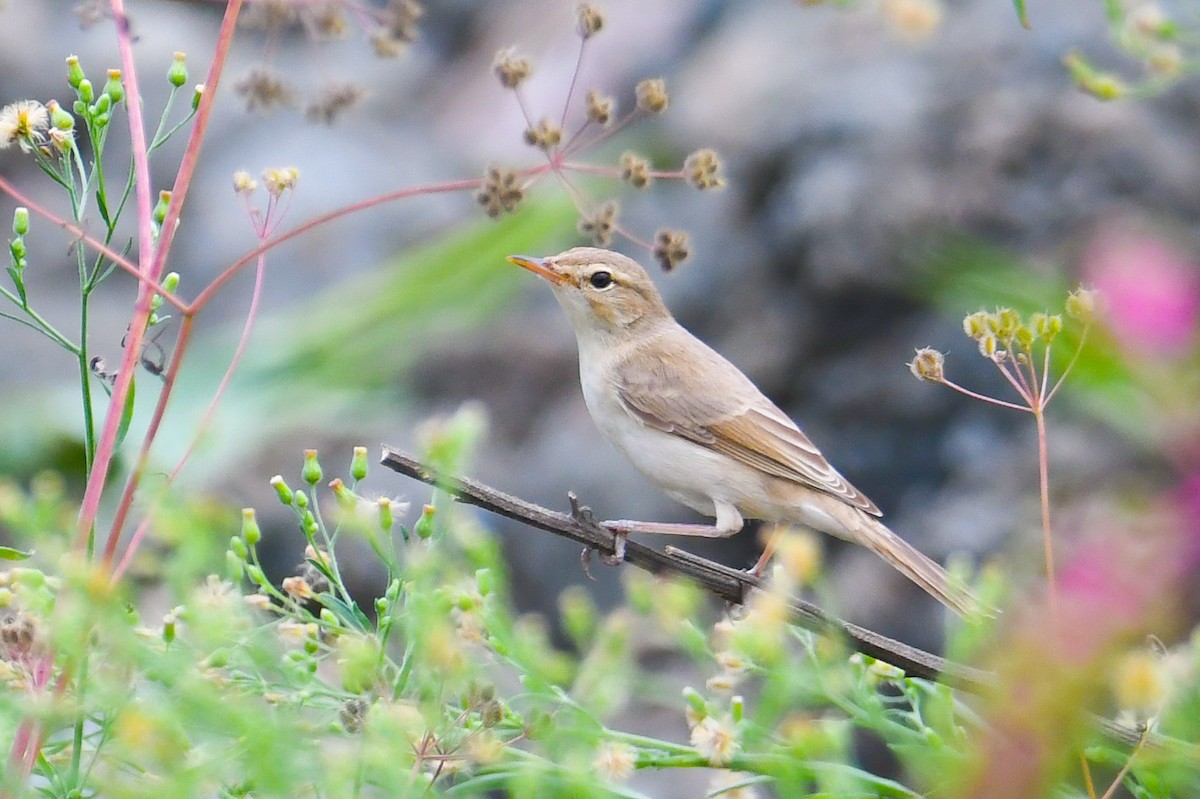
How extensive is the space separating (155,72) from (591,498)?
162 inches

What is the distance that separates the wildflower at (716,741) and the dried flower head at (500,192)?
623mm

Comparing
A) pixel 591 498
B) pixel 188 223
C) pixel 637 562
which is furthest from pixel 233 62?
pixel 637 562

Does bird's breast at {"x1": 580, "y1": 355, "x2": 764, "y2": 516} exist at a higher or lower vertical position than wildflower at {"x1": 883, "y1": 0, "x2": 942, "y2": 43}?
lower

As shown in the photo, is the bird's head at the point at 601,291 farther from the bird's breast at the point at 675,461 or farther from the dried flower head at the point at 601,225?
the dried flower head at the point at 601,225

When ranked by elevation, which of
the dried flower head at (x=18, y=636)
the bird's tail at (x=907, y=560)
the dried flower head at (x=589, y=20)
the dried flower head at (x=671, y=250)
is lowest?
the bird's tail at (x=907, y=560)

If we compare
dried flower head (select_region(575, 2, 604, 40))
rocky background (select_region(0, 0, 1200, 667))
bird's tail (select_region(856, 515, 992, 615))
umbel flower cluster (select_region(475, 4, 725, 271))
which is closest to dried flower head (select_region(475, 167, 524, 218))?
umbel flower cluster (select_region(475, 4, 725, 271))

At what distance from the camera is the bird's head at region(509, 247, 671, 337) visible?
3.19 metres

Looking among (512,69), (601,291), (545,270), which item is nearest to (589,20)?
(512,69)

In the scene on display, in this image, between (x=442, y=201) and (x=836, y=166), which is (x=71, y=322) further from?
(x=836, y=166)

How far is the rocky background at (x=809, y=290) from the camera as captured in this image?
15.2 feet

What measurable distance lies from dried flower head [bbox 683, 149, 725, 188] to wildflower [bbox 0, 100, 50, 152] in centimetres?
74

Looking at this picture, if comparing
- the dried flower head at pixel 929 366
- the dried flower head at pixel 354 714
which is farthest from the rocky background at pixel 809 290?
the dried flower head at pixel 354 714

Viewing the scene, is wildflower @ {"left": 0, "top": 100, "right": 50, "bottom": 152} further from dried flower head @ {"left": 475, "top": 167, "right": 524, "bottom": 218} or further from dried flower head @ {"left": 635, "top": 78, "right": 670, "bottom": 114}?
dried flower head @ {"left": 635, "top": 78, "right": 670, "bottom": 114}

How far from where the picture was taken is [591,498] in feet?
17.2
